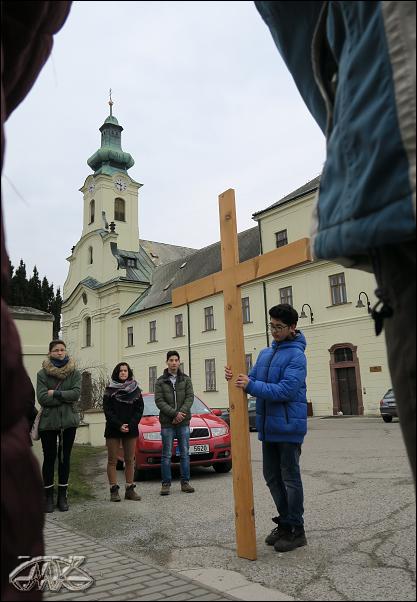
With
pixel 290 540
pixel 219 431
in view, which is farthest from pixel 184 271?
pixel 290 540

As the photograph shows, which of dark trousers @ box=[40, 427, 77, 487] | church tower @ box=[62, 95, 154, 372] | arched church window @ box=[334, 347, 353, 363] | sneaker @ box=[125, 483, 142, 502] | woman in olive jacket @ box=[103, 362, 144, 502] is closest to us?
dark trousers @ box=[40, 427, 77, 487]

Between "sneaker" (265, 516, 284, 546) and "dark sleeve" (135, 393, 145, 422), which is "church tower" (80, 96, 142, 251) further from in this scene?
"sneaker" (265, 516, 284, 546)

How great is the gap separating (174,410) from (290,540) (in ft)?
12.8

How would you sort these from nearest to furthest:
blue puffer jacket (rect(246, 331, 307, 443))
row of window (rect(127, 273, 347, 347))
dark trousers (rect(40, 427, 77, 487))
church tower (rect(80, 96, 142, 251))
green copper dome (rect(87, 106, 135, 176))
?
blue puffer jacket (rect(246, 331, 307, 443)), dark trousers (rect(40, 427, 77, 487)), row of window (rect(127, 273, 347, 347)), church tower (rect(80, 96, 142, 251)), green copper dome (rect(87, 106, 135, 176))

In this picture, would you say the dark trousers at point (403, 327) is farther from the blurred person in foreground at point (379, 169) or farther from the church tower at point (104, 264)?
the church tower at point (104, 264)

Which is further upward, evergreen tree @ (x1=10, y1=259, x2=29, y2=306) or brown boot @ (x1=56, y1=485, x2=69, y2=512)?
evergreen tree @ (x1=10, y1=259, x2=29, y2=306)

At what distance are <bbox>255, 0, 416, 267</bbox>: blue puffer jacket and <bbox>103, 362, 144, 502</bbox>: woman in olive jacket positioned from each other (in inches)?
241

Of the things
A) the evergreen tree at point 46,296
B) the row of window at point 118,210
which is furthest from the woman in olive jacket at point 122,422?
the row of window at point 118,210

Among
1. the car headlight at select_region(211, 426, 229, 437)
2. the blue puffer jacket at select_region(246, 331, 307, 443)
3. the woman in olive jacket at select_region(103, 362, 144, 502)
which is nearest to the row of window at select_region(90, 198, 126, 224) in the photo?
the car headlight at select_region(211, 426, 229, 437)

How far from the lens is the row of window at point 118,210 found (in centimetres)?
4991

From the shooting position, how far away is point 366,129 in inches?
48.0

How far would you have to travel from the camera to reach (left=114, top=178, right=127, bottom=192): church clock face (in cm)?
5053

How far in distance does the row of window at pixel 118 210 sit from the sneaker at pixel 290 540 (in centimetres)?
4730

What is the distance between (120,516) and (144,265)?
4275 cm
